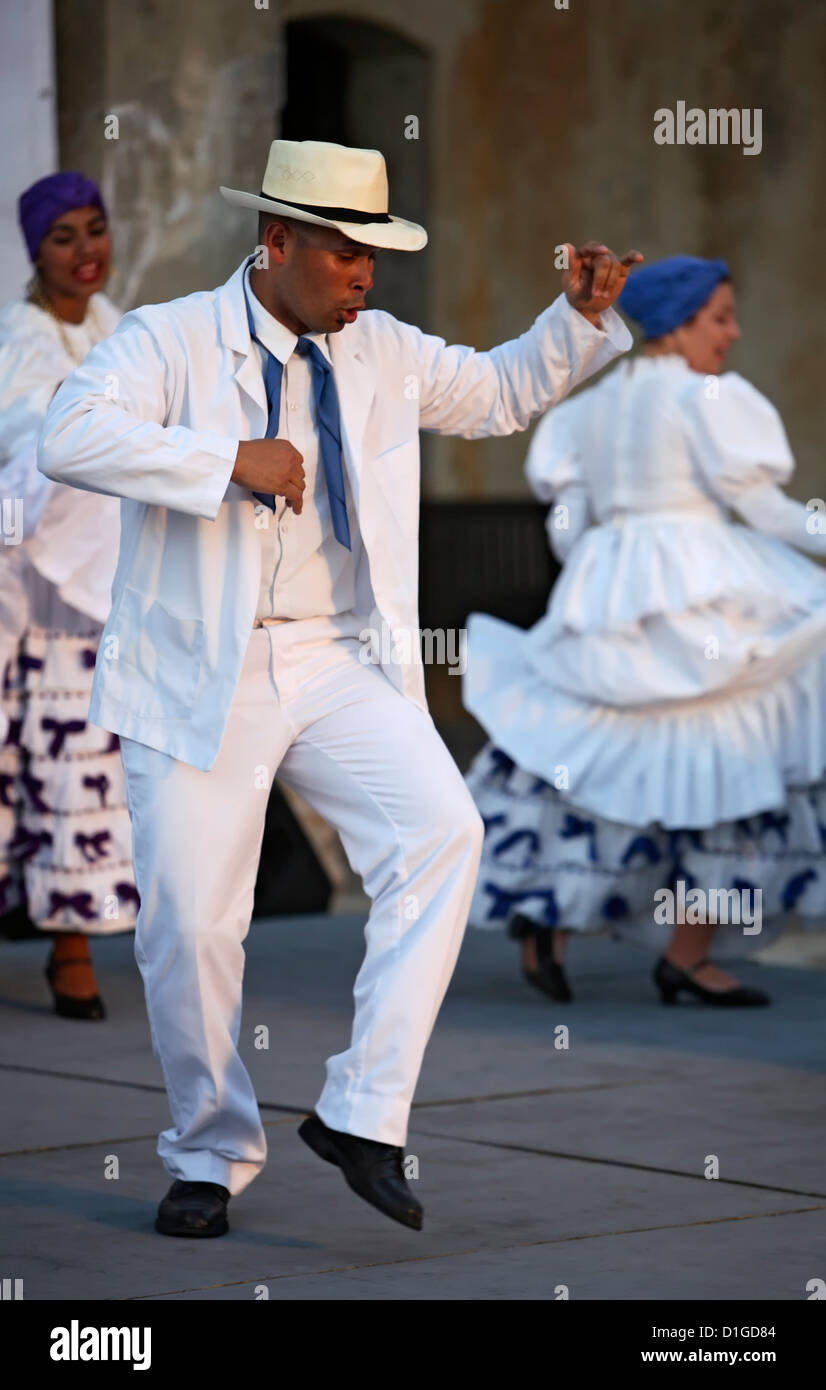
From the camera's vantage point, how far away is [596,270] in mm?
4105

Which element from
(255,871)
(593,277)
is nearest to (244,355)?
(593,277)

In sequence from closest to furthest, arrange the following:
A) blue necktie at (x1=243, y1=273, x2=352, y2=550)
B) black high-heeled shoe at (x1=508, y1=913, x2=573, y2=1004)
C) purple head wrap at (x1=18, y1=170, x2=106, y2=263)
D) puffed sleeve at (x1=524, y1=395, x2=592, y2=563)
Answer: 1. blue necktie at (x1=243, y1=273, x2=352, y2=550)
2. purple head wrap at (x1=18, y1=170, x2=106, y2=263)
3. black high-heeled shoe at (x1=508, y1=913, x2=573, y2=1004)
4. puffed sleeve at (x1=524, y1=395, x2=592, y2=563)

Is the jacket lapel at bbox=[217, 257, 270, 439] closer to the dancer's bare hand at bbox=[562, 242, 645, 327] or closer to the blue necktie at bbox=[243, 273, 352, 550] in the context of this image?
the blue necktie at bbox=[243, 273, 352, 550]

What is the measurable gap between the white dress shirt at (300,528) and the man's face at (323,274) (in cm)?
8

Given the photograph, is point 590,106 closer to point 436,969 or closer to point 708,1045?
point 708,1045

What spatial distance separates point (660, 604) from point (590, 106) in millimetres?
7372

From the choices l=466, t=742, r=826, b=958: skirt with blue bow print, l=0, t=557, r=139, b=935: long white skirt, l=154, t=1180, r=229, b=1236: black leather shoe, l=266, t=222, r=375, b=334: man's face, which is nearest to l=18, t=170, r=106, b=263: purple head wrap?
l=0, t=557, r=139, b=935: long white skirt

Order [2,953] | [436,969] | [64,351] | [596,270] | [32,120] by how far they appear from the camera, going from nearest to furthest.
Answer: [436,969], [596,270], [64,351], [2,953], [32,120]

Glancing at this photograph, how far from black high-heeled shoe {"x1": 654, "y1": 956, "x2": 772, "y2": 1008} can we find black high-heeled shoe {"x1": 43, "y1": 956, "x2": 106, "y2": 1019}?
151cm

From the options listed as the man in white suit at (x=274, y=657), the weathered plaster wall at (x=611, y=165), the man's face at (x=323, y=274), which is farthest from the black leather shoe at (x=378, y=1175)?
the weathered plaster wall at (x=611, y=165)

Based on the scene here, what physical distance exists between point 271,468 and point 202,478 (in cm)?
11

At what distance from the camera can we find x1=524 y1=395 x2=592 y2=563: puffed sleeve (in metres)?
6.93
